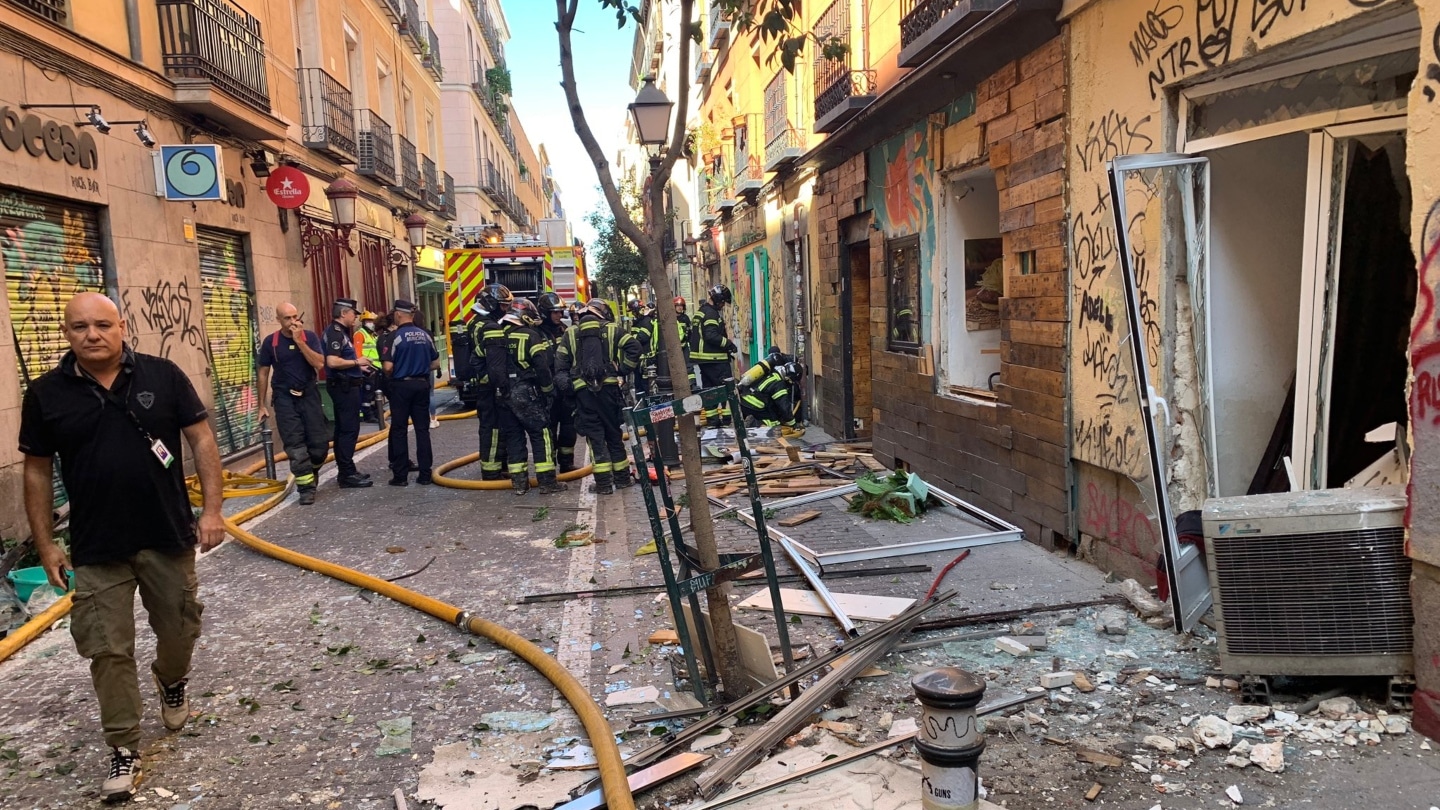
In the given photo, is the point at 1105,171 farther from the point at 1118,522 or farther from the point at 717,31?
the point at 717,31

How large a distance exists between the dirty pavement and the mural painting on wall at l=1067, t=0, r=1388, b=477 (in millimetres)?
1008

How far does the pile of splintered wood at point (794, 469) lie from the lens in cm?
840

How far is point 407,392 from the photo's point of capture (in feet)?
30.3

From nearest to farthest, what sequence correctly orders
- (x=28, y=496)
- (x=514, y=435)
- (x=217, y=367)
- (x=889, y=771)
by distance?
(x=889, y=771), (x=28, y=496), (x=514, y=435), (x=217, y=367)

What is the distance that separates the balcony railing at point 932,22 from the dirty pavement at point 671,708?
3.72 metres

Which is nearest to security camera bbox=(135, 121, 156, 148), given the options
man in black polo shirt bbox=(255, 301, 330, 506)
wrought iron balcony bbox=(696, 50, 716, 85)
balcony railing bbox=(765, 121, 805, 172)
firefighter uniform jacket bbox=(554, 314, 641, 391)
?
man in black polo shirt bbox=(255, 301, 330, 506)

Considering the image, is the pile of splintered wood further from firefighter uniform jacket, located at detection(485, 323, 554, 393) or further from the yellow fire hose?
the yellow fire hose

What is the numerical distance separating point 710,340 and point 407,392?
4646 mm

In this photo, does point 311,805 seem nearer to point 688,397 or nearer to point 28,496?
point 28,496

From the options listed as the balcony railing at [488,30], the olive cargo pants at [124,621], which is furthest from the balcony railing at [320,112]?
the balcony railing at [488,30]

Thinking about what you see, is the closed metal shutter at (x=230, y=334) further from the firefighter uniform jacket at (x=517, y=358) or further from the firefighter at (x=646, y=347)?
the firefighter at (x=646, y=347)

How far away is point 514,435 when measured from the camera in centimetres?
872

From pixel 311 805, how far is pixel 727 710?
62.5 inches

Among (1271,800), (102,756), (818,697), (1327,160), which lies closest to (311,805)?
(102,756)
